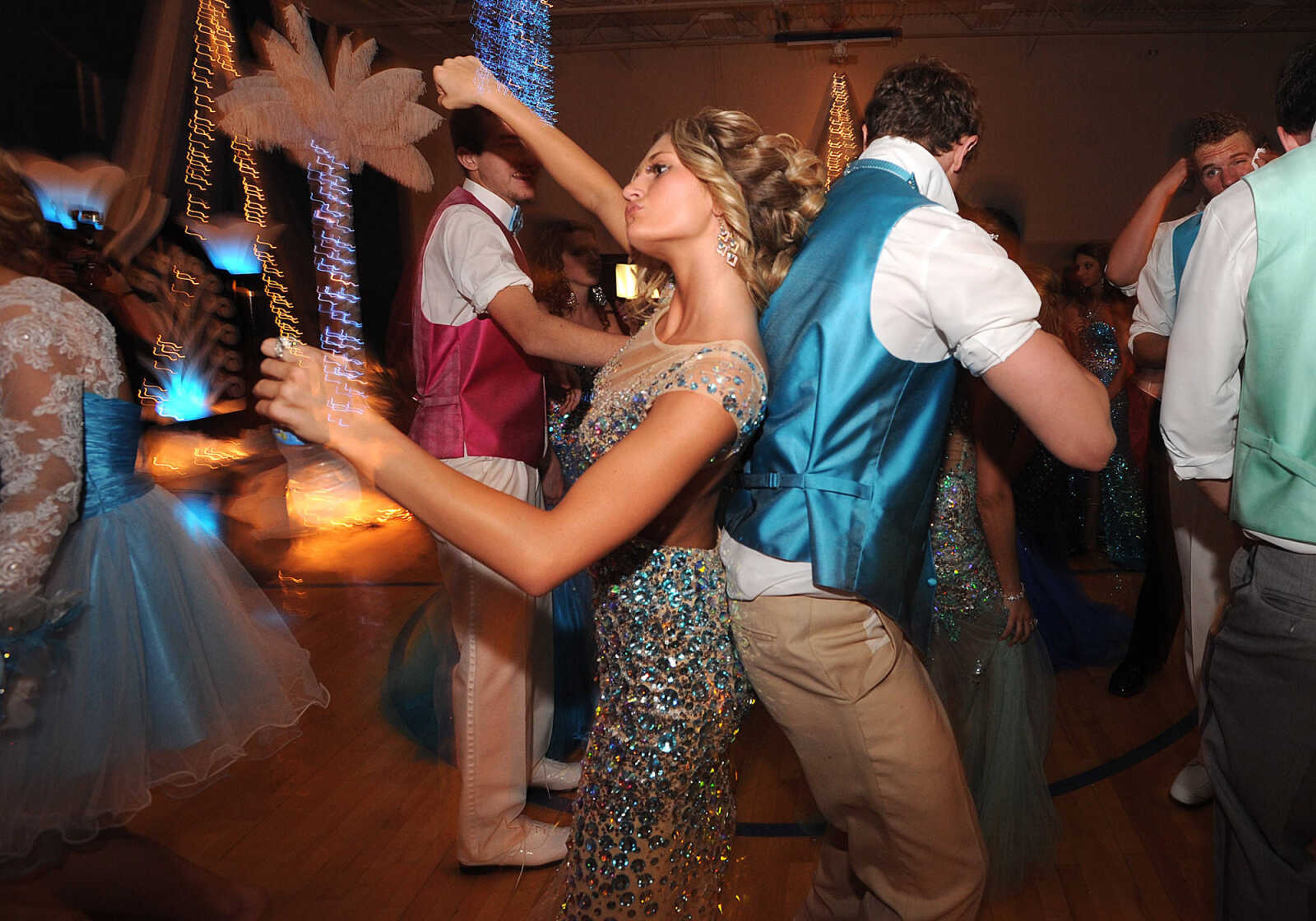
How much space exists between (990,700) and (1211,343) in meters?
1.06

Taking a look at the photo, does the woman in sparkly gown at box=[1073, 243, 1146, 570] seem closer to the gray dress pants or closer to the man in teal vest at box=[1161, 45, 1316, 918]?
the man in teal vest at box=[1161, 45, 1316, 918]

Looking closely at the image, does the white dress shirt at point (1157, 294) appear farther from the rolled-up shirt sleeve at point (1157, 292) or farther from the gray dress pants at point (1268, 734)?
the gray dress pants at point (1268, 734)

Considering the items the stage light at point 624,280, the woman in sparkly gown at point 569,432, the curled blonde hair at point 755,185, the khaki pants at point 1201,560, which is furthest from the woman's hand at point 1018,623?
the stage light at point 624,280

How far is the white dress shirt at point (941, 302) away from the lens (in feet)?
3.96

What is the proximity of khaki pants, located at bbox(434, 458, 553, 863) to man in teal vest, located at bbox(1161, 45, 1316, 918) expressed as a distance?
1358 mm

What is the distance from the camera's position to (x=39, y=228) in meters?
1.58

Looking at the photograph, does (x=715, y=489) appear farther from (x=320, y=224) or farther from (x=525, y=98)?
(x=525, y=98)

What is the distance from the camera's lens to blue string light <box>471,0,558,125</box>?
4.63 feet

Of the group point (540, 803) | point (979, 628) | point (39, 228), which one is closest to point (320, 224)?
point (39, 228)

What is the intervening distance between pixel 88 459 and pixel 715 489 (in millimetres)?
1151

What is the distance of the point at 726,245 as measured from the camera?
4.45 ft

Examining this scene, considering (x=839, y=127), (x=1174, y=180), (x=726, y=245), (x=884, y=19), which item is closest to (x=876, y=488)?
(x=726, y=245)

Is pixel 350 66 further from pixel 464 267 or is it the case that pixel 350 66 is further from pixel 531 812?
pixel 531 812

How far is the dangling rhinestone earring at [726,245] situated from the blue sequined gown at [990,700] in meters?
0.90
